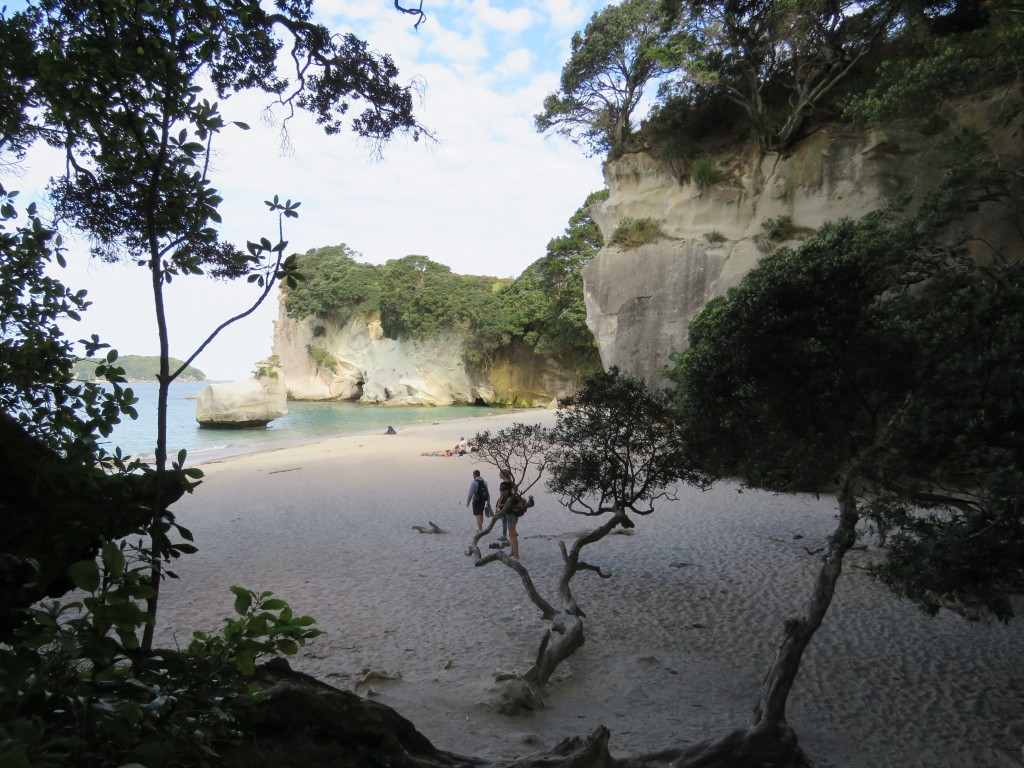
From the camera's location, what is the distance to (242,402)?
39.9 meters

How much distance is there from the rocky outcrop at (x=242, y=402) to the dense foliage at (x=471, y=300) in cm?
768

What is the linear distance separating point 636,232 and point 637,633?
18.5 metres

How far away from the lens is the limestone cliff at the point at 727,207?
52.2 ft

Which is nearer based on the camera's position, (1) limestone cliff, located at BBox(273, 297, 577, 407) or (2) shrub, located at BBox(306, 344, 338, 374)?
(1) limestone cliff, located at BBox(273, 297, 577, 407)

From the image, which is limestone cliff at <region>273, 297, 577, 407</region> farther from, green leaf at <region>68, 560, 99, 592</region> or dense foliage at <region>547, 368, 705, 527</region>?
green leaf at <region>68, 560, 99, 592</region>

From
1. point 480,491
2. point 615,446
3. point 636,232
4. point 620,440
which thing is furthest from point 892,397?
point 636,232

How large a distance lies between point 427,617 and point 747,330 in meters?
5.39

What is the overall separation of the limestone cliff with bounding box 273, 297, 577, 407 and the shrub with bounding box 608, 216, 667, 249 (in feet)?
82.4

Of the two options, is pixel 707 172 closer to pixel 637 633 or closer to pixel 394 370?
pixel 637 633

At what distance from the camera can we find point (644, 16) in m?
21.8

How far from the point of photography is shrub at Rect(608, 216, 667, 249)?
2317cm

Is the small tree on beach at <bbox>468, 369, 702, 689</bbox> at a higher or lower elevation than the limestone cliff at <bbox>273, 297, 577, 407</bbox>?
lower

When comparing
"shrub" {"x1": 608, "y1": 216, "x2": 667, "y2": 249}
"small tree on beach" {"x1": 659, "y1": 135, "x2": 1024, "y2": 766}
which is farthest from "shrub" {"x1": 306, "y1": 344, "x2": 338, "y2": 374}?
"small tree on beach" {"x1": 659, "y1": 135, "x2": 1024, "y2": 766}

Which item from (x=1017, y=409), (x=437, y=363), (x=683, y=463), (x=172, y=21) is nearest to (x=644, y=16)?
(x=683, y=463)
